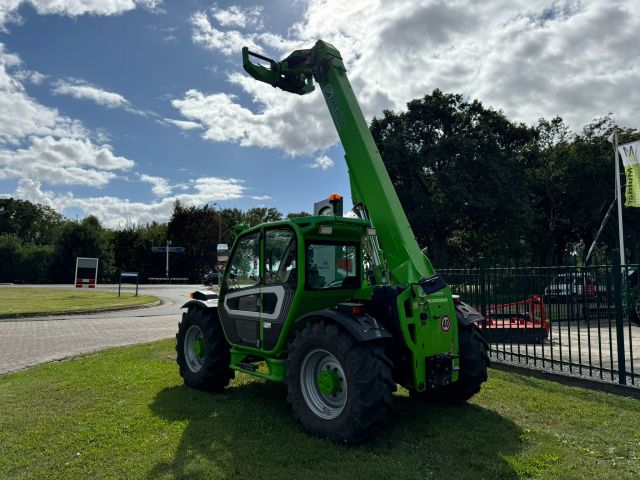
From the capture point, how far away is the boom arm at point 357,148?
5.38 meters

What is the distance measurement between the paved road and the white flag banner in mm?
14609

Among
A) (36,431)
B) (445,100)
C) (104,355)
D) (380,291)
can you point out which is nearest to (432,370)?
(380,291)

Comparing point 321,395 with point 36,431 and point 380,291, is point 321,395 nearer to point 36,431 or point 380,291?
point 380,291

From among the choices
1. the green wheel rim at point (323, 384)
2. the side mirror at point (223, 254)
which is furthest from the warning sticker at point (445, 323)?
the side mirror at point (223, 254)

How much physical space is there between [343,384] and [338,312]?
712mm

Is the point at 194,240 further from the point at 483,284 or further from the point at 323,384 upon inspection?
the point at 323,384

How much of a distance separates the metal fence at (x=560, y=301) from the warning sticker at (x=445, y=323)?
9.47 ft

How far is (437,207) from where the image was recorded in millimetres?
25797

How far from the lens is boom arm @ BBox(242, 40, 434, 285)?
5.38m

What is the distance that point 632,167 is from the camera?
14742mm

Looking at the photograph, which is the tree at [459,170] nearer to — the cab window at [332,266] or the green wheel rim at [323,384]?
the cab window at [332,266]

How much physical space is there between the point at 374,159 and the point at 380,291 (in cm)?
171

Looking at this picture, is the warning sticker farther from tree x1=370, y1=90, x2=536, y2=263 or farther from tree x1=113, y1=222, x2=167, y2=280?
tree x1=113, y1=222, x2=167, y2=280

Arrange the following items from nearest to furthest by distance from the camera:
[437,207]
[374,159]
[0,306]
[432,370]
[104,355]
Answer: [432,370] < [374,159] < [104,355] < [0,306] < [437,207]
